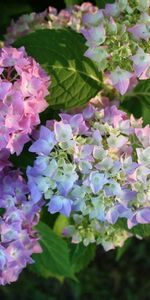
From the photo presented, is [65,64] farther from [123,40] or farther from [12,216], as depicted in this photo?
[12,216]

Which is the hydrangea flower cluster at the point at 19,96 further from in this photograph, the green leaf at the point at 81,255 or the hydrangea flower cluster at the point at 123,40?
A: the green leaf at the point at 81,255

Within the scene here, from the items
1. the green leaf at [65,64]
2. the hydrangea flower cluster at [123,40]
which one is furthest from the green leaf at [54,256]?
the hydrangea flower cluster at [123,40]

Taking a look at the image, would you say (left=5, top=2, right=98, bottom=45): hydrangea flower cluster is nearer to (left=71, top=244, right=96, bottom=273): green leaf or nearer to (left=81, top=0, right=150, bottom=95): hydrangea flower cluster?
(left=81, top=0, right=150, bottom=95): hydrangea flower cluster

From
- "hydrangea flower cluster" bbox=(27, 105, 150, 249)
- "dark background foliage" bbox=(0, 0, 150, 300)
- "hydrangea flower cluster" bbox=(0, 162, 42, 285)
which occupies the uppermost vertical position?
"hydrangea flower cluster" bbox=(27, 105, 150, 249)

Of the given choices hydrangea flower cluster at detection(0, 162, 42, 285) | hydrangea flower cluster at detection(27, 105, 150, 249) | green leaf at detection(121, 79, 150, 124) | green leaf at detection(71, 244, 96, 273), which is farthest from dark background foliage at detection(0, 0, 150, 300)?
hydrangea flower cluster at detection(27, 105, 150, 249)

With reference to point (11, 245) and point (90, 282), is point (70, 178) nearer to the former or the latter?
point (11, 245)

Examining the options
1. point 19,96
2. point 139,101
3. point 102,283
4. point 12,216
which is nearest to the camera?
point 19,96

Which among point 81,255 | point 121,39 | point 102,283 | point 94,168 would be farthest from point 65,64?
point 102,283
